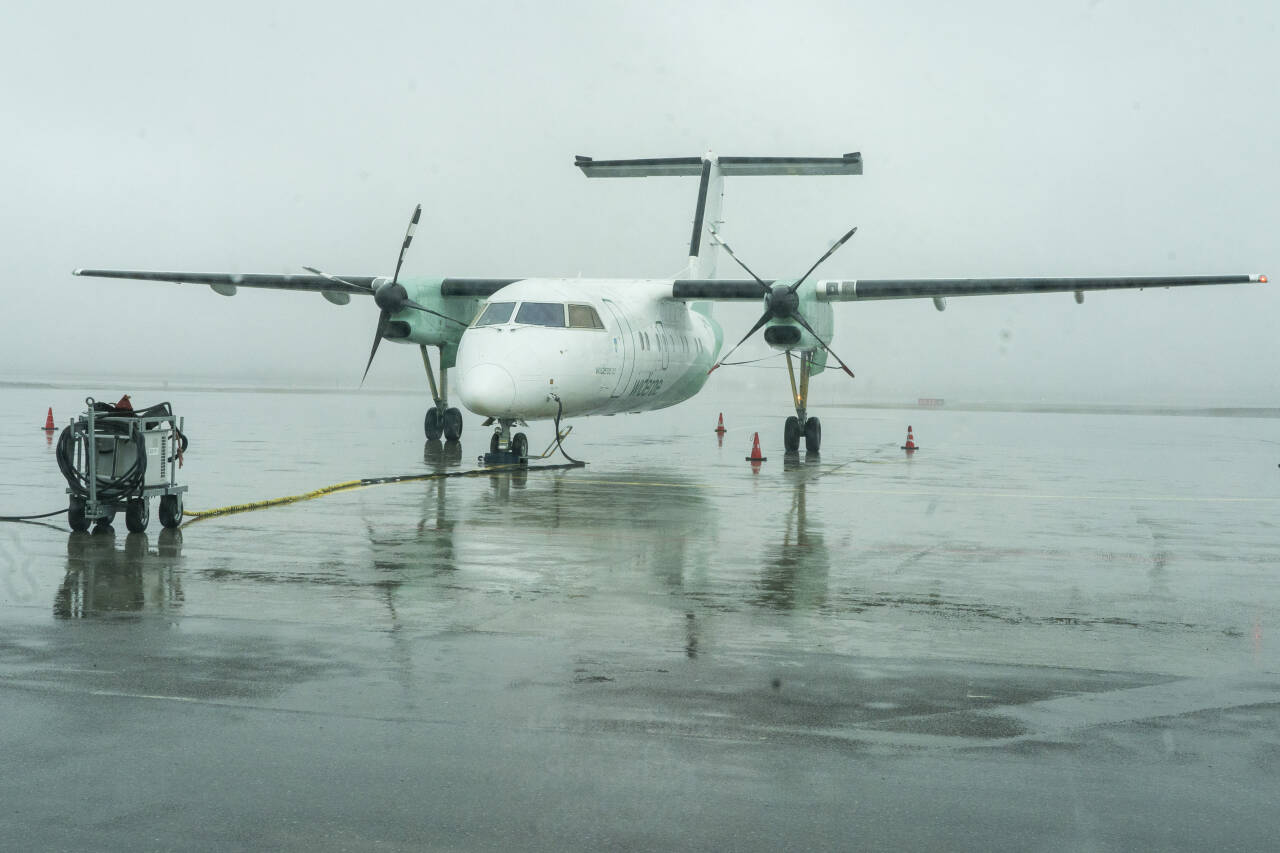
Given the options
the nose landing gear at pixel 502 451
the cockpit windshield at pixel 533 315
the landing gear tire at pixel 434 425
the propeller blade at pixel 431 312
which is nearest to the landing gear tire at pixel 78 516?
the nose landing gear at pixel 502 451

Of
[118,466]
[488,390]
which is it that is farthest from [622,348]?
[118,466]

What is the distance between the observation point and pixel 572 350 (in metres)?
20.9

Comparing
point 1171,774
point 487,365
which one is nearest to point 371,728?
point 1171,774

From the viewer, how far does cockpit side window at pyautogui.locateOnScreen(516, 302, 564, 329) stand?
2078 centimetres

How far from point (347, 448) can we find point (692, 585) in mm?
17909

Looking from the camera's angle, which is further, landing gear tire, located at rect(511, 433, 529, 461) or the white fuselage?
landing gear tire, located at rect(511, 433, 529, 461)

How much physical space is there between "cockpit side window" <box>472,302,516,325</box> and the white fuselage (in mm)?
18

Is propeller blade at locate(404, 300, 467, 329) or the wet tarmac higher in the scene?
propeller blade at locate(404, 300, 467, 329)

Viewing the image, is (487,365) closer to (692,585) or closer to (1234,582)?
(692,585)

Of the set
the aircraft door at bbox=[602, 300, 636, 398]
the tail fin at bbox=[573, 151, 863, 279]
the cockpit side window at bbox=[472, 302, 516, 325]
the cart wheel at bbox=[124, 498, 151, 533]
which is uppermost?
the tail fin at bbox=[573, 151, 863, 279]

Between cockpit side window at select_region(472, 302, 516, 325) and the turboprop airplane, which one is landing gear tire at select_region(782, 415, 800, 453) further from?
cockpit side window at select_region(472, 302, 516, 325)

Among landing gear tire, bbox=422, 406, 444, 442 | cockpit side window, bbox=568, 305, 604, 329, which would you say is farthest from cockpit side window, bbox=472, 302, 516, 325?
landing gear tire, bbox=422, 406, 444, 442

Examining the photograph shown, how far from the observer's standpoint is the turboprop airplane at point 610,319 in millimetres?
20234

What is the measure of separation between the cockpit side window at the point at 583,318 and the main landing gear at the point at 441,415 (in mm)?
6719
